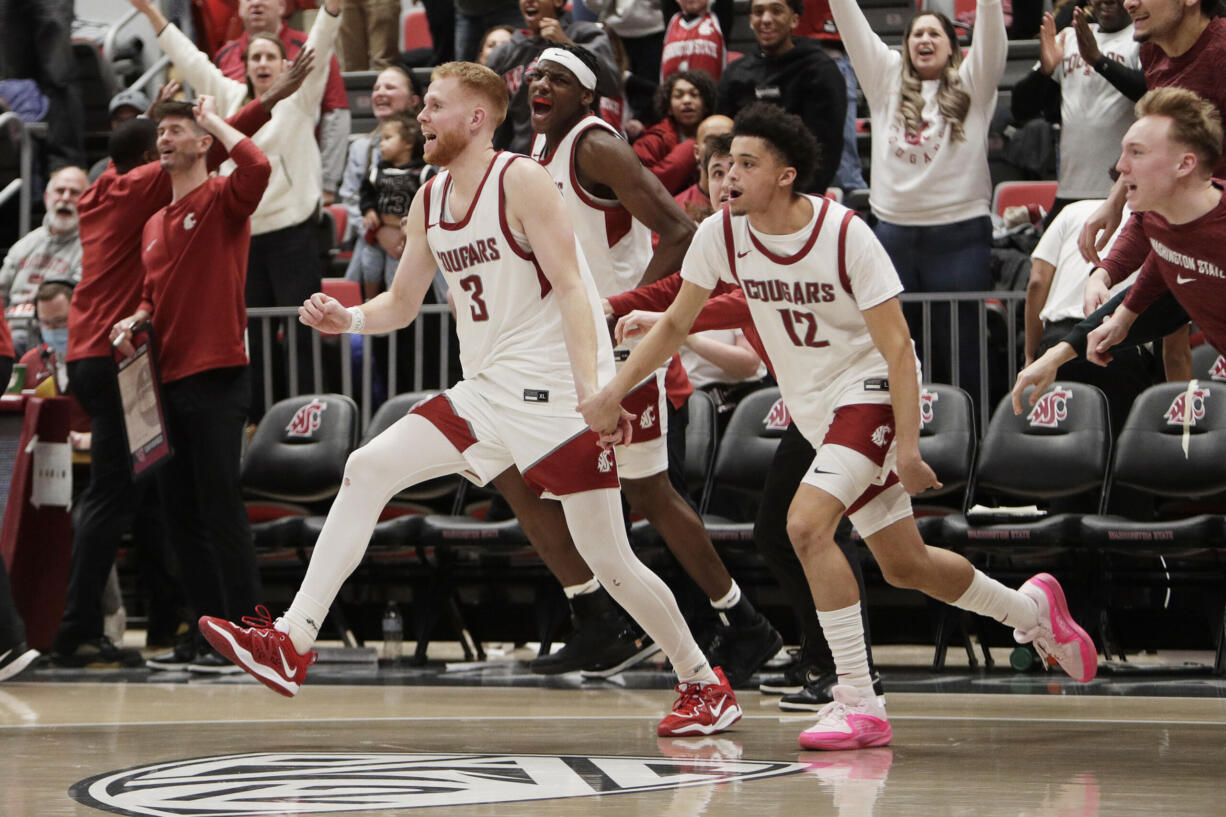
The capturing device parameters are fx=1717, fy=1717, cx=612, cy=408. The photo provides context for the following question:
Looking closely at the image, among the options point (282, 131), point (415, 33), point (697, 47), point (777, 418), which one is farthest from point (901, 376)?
point (415, 33)

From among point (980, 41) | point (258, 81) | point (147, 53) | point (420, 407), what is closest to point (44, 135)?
point (147, 53)

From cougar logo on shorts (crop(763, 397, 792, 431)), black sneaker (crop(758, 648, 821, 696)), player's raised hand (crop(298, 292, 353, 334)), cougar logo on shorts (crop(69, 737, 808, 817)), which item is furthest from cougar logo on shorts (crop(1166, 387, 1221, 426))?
player's raised hand (crop(298, 292, 353, 334))

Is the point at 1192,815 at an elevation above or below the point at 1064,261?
below

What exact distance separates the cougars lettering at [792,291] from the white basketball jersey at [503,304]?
50 cm

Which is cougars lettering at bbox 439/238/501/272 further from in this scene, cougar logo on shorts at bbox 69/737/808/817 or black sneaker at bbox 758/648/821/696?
black sneaker at bbox 758/648/821/696

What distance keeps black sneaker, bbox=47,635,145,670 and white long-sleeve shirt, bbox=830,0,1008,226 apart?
4.18 meters

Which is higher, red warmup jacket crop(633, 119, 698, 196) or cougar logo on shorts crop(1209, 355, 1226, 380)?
red warmup jacket crop(633, 119, 698, 196)

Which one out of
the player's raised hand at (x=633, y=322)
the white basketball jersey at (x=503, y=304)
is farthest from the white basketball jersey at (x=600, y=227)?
the white basketball jersey at (x=503, y=304)

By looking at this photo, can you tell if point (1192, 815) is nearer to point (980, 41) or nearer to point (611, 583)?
point (611, 583)

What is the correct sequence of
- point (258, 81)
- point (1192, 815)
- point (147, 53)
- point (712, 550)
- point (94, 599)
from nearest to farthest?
1. point (1192, 815)
2. point (712, 550)
3. point (94, 599)
4. point (258, 81)
5. point (147, 53)

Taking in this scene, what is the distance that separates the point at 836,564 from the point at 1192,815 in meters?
1.54

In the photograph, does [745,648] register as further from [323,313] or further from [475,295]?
[323,313]

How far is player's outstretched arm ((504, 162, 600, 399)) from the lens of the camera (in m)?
5.17

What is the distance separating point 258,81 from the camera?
9648 millimetres
